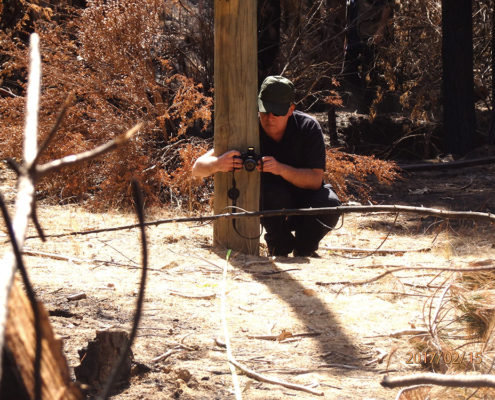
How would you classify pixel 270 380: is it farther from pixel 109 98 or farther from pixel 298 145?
pixel 109 98

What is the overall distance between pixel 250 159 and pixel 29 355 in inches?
150

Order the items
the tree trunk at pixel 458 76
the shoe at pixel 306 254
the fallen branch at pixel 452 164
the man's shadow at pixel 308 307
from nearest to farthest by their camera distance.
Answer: the man's shadow at pixel 308 307 → the shoe at pixel 306 254 → the fallen branch at pixel 452 164 → the tree trunk at pixel 458 76

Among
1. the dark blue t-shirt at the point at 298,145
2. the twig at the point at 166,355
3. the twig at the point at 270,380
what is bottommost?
the twig at the point at 270,380

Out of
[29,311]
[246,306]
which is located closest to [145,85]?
[246,306]

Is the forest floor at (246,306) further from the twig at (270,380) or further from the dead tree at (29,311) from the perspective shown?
the dead tree at (29,311)

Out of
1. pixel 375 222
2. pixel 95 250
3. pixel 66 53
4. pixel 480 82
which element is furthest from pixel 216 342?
pixel 480 82

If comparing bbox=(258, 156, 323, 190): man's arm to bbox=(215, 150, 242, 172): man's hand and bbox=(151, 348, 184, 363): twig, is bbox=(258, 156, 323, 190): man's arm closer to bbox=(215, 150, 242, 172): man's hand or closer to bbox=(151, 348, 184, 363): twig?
Result: bbox=(215, 150, 242, 172): man's hand

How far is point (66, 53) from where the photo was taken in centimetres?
700

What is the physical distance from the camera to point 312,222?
5.05m

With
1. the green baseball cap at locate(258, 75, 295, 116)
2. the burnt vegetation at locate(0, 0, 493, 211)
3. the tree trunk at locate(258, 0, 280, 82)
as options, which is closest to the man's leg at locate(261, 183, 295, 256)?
the green baseball cap at locate(258, 75, 295, 116)

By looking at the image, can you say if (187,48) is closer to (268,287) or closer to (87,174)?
(87,174)

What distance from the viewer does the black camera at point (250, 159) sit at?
185 inches
